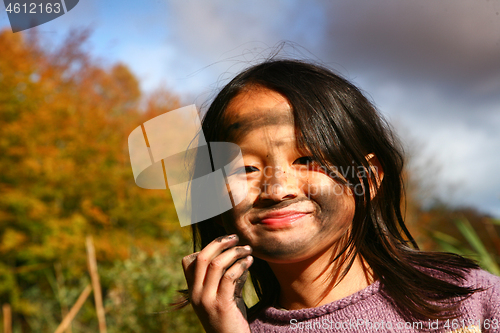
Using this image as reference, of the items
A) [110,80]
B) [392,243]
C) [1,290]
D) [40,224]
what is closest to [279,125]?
[392,243]

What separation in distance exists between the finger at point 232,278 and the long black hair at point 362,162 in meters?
0.34

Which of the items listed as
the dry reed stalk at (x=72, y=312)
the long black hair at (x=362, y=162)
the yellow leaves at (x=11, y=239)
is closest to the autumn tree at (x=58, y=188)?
the yellow leaves at (x=11, y=239)

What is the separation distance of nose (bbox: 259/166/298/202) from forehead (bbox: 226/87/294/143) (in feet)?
0.45

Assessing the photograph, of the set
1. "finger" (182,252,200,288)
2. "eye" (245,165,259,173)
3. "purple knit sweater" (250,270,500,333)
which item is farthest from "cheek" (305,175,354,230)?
"finger" (182,252,200,288)

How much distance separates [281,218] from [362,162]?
348mm

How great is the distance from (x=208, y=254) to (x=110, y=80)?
1056cm

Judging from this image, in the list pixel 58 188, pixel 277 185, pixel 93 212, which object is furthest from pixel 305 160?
pixel 58 188

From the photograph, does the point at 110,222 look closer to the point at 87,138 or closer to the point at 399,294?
the point at 87,138

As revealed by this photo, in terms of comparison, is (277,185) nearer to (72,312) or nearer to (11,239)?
(72,312)

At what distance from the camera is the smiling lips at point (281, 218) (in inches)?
42.0

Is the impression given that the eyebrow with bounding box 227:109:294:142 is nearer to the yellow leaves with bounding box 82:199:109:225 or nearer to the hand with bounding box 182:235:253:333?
the hand with bounding box 182:235:253:333

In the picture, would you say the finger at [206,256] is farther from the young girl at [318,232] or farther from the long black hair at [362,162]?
the long black hair at [362,162]

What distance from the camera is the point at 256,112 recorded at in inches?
45.3

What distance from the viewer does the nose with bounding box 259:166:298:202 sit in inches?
41.9
